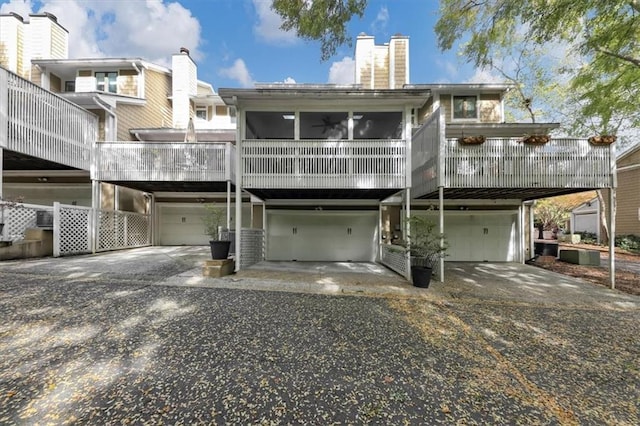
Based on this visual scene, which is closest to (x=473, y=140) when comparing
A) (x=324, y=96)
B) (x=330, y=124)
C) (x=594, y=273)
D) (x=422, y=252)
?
(x=422, y=252)

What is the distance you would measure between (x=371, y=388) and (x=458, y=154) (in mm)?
6243

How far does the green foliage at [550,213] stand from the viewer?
75.6 ft

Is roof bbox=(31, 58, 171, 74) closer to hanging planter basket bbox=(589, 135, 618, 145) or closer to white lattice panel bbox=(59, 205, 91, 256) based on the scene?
white lattice panel bbox=(59, 205, 91, 256)

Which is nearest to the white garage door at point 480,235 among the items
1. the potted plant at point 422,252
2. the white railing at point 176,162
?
the potted plant at point 422,252

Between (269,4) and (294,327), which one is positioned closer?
(294,327)

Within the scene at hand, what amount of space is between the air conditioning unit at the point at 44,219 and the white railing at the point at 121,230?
1.42 m

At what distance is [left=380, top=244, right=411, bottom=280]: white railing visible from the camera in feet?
22.6

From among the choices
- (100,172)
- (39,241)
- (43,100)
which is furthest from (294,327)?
(43,100)

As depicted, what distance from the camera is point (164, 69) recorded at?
14.5m

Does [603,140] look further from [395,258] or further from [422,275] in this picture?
[395,258]

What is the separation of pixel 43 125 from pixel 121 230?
434 cm

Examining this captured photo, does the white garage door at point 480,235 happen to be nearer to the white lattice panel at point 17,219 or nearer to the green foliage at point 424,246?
the green foliage at point 424,246

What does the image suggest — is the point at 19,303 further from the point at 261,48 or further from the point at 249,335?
the point at 261,48

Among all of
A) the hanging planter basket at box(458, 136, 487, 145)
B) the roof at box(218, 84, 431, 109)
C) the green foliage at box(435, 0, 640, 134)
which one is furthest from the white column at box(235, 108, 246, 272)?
the green foliage at box(435, 0, 640, 134)
